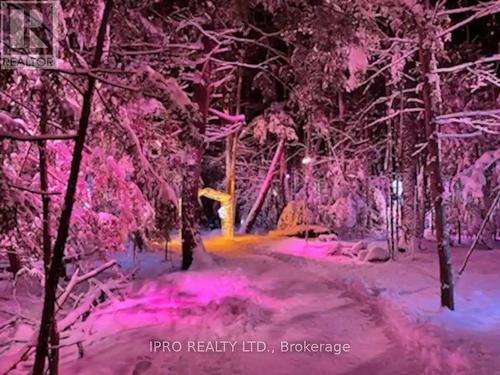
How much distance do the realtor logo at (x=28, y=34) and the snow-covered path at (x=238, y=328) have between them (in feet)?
13.9

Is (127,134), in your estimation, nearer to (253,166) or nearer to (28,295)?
(28,295)

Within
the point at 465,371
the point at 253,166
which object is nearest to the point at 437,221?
the point at 465,371

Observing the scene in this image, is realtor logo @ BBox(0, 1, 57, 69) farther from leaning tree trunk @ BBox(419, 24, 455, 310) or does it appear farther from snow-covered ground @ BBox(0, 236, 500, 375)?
leaning tree trunk @ BBox(419, 24, 455, 310)

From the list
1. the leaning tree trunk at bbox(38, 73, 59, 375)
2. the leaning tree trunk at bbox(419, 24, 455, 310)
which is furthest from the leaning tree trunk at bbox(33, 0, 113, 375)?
the leaning tree trunk at bbox(419, 24, 455, 310)

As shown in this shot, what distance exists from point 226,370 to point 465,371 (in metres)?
2.93

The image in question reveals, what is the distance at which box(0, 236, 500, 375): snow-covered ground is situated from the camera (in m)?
7.36

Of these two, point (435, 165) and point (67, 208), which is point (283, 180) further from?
point (67, 208)

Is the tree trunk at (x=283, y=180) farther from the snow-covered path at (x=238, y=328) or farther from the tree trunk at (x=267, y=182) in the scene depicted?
the snow-covered path at (x=238, y=328)

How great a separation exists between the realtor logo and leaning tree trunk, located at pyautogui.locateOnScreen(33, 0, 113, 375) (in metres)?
0.43

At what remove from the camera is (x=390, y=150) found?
1936 centimetres

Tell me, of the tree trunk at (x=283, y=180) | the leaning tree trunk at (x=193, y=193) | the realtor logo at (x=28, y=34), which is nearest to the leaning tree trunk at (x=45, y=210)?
the realtor logo at (x=28, y=34)

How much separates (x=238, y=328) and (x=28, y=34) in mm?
5857

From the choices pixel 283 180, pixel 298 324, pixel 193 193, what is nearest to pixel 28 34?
pixel 298 324

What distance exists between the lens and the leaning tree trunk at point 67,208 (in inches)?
193
